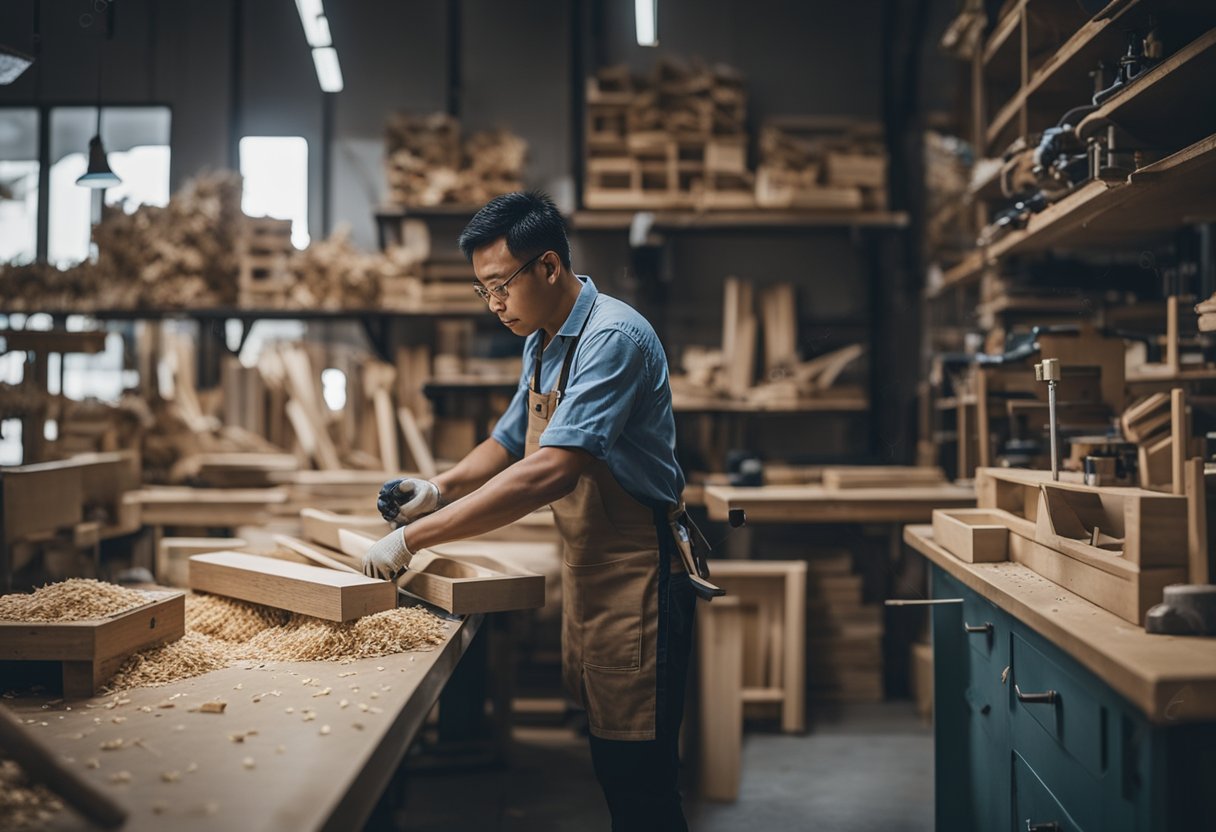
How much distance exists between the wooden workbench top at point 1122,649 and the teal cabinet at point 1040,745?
0.06 metres

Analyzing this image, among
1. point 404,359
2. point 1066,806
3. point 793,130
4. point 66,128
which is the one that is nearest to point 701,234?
point 793,130

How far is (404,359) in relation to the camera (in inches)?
206

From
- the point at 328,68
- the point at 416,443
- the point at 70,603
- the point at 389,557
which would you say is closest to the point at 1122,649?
the point at 389,557

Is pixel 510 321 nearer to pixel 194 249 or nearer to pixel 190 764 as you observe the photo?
pixel 190 764

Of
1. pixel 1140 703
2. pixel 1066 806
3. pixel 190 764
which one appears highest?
pixel 1140 703

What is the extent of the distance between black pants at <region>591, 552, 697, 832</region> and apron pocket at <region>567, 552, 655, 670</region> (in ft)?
0.17

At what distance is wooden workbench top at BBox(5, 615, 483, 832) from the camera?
1.28m

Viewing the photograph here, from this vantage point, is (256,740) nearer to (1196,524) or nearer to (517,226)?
(517,226)

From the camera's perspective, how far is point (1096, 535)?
199 cm

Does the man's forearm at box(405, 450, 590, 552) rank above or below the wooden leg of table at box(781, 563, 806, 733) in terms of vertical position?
above

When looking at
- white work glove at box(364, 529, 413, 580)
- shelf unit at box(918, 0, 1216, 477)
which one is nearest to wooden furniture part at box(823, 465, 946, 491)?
shelf unit at box(918, 0, 1216, 477)

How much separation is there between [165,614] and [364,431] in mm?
3207

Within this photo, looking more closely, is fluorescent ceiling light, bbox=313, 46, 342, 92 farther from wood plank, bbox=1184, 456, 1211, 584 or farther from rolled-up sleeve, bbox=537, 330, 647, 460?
wood plank, bbox=1184, 456, 1211, 584

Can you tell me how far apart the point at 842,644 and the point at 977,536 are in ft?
8.59
